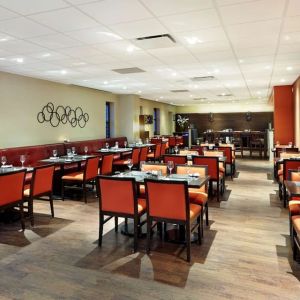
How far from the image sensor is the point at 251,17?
365cm

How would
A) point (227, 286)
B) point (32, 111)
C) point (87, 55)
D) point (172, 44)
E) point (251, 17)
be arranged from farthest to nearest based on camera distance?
point (32, 111) < point (87, 55) < point (172, 44) < point (251, 17) < point (227, 286)

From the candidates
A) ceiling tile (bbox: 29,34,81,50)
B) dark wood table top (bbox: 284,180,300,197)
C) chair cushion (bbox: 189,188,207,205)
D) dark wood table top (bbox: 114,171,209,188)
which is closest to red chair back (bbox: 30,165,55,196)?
dark wood table top (bbox: 114,171,209,188)

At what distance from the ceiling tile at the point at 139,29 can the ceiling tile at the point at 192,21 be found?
0.43 ft

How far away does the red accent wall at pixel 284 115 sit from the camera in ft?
31.9

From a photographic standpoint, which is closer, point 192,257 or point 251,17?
point 192,257

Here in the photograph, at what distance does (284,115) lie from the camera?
982cm

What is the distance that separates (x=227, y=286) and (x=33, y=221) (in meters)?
3.01

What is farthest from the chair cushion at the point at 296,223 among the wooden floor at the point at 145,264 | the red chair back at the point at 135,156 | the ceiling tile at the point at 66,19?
the red chair back at the point at 135,156

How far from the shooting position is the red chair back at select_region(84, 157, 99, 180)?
5747mm

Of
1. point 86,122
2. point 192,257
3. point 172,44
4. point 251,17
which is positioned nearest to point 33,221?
point 192,257

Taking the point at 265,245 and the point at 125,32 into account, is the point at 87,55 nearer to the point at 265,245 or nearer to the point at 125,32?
the point at 125,32

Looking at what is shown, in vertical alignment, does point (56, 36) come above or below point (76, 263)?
above

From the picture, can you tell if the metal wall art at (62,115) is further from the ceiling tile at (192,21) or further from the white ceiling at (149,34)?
the ceiling tile at (192,21)

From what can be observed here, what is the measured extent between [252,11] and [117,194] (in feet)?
8.77
